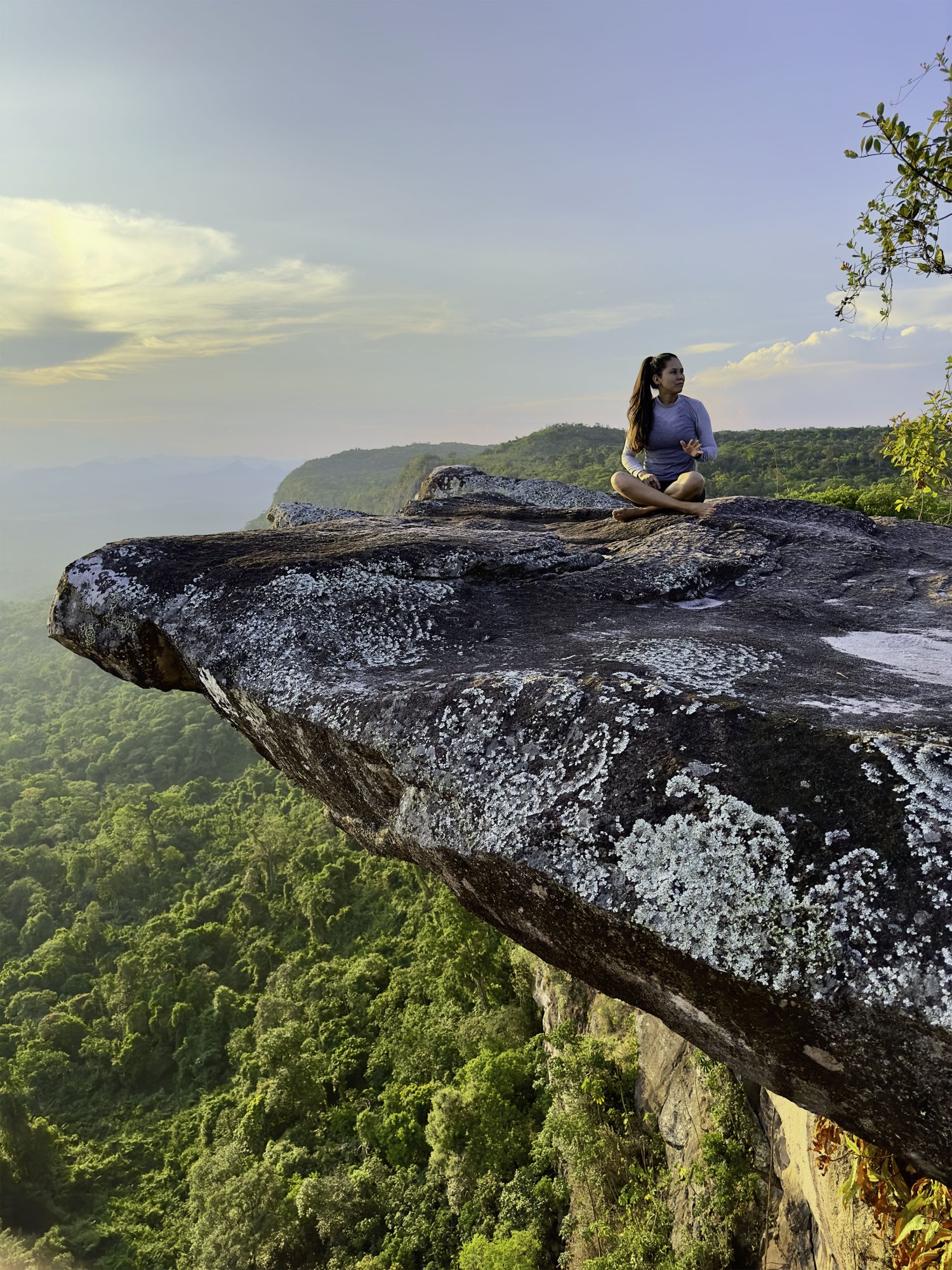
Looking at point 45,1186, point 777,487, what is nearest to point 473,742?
point 45,1186

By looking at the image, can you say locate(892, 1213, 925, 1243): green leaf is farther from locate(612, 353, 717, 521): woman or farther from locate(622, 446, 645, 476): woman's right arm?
locate(622, 446, 645, 476): woman's right arm

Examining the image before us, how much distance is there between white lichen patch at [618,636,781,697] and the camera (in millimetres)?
3594

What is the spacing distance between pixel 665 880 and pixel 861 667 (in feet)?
7.68

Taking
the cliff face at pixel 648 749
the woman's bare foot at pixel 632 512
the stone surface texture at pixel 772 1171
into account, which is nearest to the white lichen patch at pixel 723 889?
the cliff face at pixel 648 749

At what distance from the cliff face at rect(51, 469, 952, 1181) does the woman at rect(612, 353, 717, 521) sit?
2.00 m

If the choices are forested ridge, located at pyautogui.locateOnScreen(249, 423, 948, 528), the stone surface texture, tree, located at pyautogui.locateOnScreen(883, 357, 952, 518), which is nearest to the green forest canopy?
forested ridge, located at pyautogui.locateOnScreen(249, 423, 948, 528)

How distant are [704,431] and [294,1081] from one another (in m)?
33.0

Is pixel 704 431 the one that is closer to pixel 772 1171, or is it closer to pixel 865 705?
pixel 865 705

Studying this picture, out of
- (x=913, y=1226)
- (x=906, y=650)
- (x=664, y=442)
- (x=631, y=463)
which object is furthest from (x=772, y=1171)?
(x=664, y=442)

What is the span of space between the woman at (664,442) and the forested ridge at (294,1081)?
9.40m

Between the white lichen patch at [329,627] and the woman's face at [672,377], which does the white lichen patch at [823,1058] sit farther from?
the woman's face at [672,377]

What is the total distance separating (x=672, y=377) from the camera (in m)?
7.96

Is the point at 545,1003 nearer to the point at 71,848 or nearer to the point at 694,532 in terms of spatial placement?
the point at 694,532

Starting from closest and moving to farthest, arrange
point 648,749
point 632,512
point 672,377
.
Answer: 1. point 648,749
2. point 672,377
3. point 632,512
